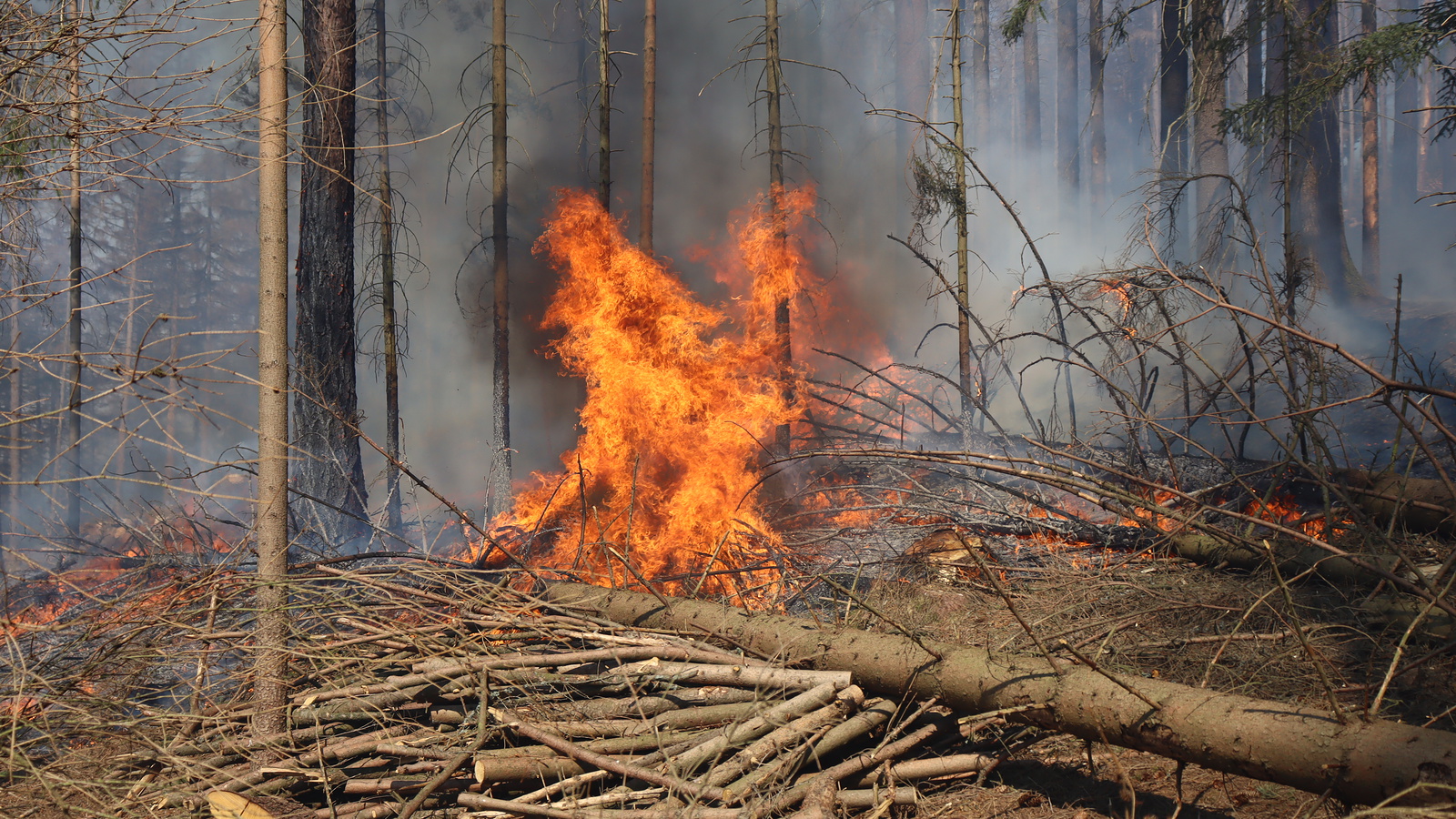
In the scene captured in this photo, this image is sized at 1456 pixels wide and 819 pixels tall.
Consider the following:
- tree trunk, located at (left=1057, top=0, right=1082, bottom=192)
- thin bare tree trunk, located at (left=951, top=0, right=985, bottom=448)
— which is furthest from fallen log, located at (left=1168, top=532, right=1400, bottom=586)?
tree trunk, located at (left=1057, top=0, right=1082, bottom=192)

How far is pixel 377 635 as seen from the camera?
3.93m

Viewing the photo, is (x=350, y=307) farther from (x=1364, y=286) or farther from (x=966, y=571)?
(x=1364, y=286)

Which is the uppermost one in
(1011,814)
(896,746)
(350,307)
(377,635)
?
(350,307)

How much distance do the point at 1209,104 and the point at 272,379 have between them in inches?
676

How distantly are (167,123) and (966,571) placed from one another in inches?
235

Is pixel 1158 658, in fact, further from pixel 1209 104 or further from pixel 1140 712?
pixel 1209 104

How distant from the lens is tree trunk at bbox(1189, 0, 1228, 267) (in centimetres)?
1010

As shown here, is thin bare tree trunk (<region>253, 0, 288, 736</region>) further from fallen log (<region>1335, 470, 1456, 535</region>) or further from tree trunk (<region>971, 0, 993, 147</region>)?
tree trunk (<region>971, 0, 993, 147</region>)

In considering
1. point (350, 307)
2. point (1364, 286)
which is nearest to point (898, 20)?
point (1364, 286)

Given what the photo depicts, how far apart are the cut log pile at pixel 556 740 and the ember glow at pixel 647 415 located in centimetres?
355

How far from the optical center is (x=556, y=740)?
3480 millimetres

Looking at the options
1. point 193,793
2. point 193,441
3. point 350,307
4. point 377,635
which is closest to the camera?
point 193,793

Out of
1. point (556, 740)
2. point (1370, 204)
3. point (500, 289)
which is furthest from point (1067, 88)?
point (556, 740)

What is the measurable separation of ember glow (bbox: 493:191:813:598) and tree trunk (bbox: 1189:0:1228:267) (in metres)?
5.55
